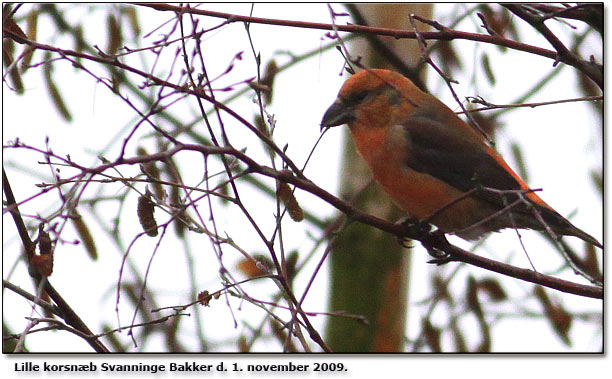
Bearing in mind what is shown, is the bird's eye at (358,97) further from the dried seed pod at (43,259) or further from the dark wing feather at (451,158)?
the dried seed pod at (43,259)

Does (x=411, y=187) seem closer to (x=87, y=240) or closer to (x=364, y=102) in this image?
(x=364, y=102)

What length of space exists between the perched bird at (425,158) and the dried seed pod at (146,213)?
1646 mm

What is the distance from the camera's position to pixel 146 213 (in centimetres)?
271

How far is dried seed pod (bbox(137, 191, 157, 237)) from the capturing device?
269cm

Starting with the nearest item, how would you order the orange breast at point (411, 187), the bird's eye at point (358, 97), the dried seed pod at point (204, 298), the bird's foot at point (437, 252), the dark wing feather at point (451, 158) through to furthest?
the dried seed pod at point (204, 298) → the bird's foot at point (437, 252) → the orange breast at point (411, 187) → the dark wing feather at point (451, 158) → the bird's eye at point (358, 97)

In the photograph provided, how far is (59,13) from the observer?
5398 millimetres

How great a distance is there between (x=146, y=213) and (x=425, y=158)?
1963 millimetres

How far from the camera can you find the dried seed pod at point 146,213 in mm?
2686

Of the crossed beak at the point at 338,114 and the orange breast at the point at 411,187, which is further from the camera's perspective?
the crossed beak at the point at 338,114

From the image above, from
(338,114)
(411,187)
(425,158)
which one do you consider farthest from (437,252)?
(338,114)

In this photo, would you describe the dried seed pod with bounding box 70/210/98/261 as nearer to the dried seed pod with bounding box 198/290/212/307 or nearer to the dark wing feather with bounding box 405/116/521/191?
the dried seed pod with bounding box 198/290/212/307

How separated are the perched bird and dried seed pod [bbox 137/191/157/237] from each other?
1.65 metres

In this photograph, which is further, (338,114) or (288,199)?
(338,114)

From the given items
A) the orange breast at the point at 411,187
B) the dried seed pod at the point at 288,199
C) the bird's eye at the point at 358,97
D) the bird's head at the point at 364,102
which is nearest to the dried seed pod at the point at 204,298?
the dried seed pod at the point at 288,199
